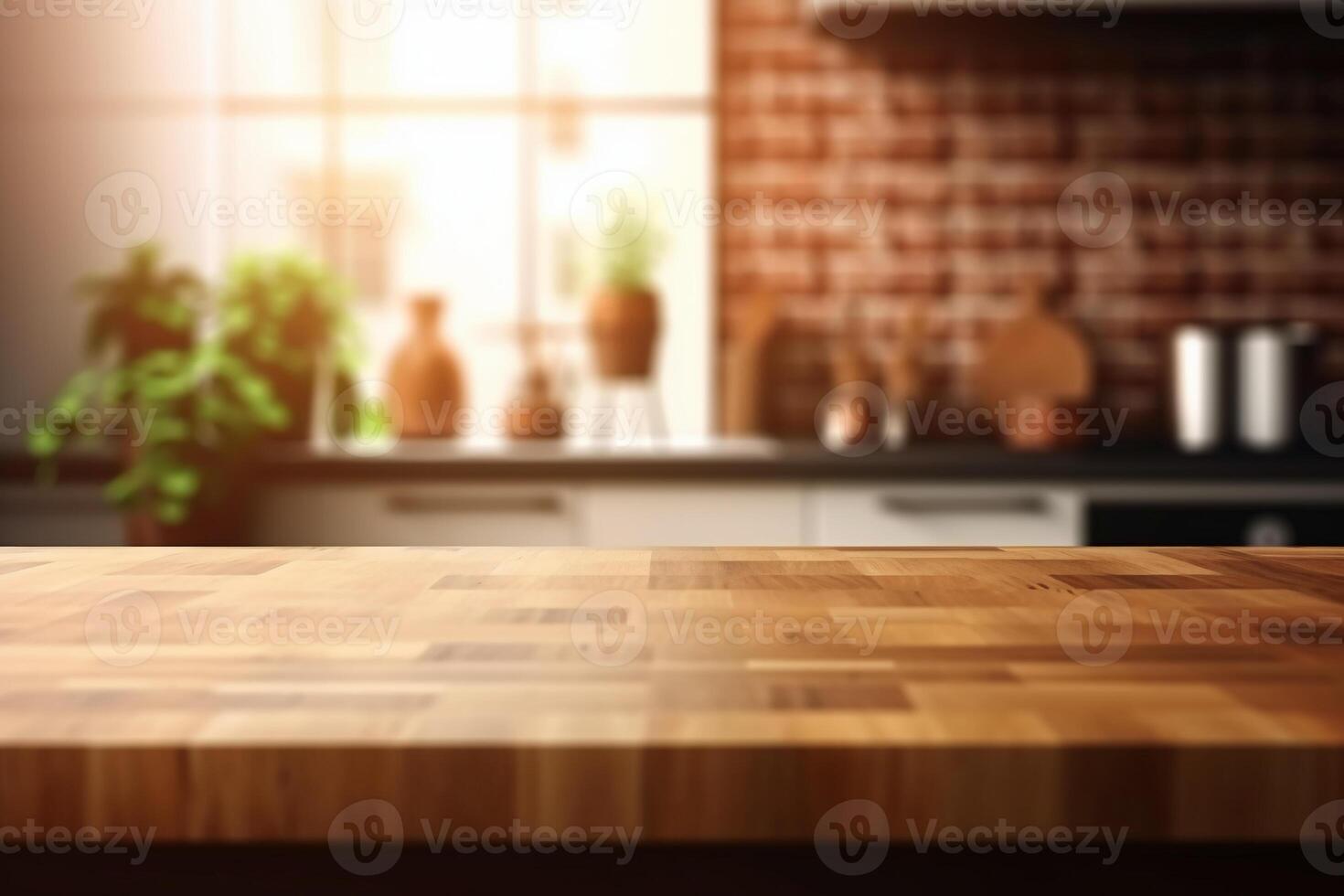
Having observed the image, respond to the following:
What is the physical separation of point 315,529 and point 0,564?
A: 4.96 feet

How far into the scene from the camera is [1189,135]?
3.01 m

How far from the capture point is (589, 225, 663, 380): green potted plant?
2.94 meters

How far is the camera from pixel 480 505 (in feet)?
7.98

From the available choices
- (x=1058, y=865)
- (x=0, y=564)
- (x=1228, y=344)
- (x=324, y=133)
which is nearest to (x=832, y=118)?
(x=1228, y=344)

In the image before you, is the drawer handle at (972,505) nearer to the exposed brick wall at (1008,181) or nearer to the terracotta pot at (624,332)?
the exposed brick wall at (1008,181)

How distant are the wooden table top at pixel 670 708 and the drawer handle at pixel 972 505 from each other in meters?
1.60

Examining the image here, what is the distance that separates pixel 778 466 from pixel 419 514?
736 mm

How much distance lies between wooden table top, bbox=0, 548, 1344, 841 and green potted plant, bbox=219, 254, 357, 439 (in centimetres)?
201

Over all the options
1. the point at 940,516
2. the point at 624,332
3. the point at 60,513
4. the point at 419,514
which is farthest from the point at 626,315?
the point at 60,513

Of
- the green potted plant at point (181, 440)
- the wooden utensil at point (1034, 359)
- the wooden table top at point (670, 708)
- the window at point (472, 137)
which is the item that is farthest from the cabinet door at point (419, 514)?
the wooden table top at point (670, 708)

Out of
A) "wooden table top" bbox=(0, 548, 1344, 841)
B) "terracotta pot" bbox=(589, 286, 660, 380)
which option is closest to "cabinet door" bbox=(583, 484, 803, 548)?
"terracotta pot" bbox=(589, 286, 660, 380)

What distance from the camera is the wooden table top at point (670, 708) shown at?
48 cm

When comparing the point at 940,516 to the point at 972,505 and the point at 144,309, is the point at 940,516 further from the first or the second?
the point at 144,309

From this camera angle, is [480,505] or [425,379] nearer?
[480,505]
